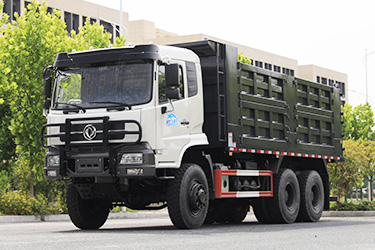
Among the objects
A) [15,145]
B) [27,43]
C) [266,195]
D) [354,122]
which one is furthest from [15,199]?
[354,122]

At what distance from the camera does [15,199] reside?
2559cm

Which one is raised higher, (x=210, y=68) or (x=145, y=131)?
(x=210, y=68)

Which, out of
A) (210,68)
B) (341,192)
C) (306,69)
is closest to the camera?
(210,68)

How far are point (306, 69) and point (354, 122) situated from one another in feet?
133

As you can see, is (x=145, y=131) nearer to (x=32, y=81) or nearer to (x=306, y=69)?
(x=32, y=81)

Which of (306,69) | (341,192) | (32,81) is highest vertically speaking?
(306,69)

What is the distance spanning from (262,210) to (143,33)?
71214 millimetres

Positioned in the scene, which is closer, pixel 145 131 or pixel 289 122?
pixel 145 131

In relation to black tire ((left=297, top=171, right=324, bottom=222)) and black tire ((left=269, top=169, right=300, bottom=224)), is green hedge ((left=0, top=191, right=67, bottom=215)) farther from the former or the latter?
black tire ((left=269, top=169, right=300, bottom=224))

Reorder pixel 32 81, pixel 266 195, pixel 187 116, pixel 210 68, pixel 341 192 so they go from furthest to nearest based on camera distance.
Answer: pixel 341 192
pixel 32 81
pixel 266 195
pixel 210 68
pixel 187 116

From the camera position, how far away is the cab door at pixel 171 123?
1393cm

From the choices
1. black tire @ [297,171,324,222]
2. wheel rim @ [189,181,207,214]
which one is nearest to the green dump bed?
black tire @ [297,171,324,222]

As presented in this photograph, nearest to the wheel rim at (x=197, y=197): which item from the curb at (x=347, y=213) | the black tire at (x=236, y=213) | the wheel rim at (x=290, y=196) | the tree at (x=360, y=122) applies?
the wheel rim at (x=290, y=196)

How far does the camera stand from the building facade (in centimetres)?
6625
